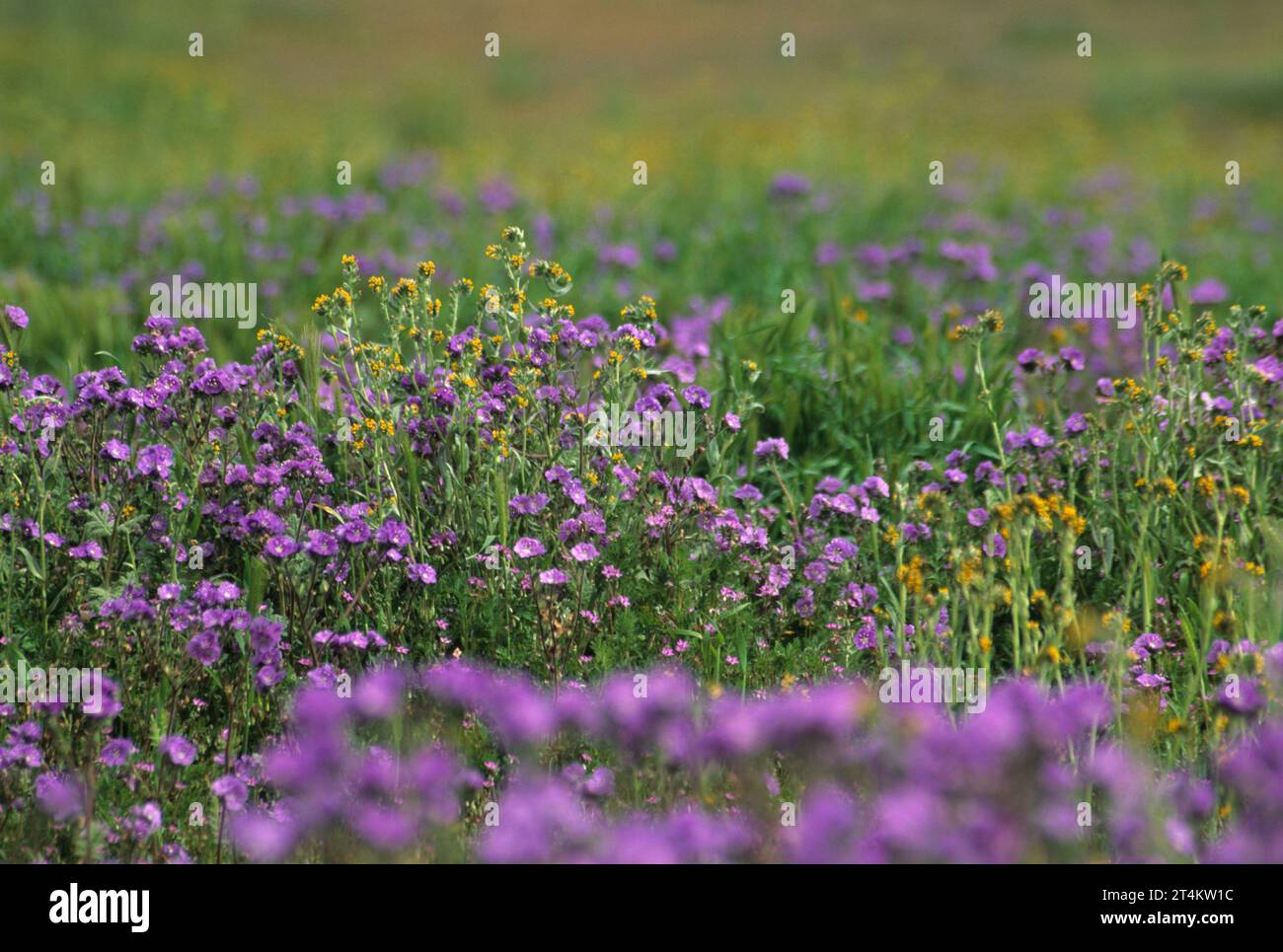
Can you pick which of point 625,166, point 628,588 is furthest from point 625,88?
point 628,588

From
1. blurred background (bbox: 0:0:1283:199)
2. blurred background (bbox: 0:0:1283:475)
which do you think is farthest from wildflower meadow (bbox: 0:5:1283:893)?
blurred background (bbox: 0:0:1283:199)

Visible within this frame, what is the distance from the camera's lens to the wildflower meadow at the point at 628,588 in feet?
6.40

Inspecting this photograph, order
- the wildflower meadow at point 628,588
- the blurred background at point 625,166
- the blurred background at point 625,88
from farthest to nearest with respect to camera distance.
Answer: the blurred background at point 625,88
the blurred background at point 625,166
the wildflower meadow at point 628,588

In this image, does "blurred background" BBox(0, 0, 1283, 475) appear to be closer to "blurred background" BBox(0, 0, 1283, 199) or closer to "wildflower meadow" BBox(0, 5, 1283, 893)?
"blurred background" BBox(0, 0, 1283, 199)

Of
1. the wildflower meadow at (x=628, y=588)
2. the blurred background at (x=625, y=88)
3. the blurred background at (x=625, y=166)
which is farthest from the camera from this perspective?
the blurred background at (x=625, y=88)

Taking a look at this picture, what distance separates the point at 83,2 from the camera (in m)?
21.4

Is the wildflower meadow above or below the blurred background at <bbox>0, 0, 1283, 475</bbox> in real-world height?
below

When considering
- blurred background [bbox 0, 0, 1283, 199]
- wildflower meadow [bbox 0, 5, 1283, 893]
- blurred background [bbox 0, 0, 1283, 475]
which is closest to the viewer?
wildflower meadow [bbox 0, 5, 1283, 893]

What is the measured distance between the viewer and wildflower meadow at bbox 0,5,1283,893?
1.95 meters

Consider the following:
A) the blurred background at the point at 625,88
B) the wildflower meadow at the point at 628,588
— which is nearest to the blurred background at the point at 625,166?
the blurred background at the point at 625,88

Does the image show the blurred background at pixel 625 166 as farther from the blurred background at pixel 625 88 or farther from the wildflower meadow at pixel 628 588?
the wildflower meadow at pixel 628 588

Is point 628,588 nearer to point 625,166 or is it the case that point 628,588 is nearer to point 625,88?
point 625,166

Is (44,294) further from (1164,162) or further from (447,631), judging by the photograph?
(1164,162)

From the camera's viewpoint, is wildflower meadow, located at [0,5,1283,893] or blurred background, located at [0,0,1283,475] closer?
wildflower meadow, located at [0,5,1283,893]
